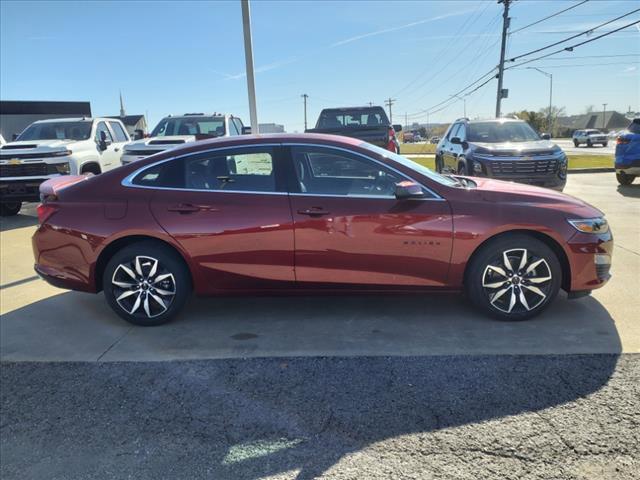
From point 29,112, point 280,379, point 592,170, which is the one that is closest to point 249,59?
point 280,379

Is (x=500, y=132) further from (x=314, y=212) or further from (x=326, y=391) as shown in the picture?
(x=326, y=391)

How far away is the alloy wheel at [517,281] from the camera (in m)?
3.98

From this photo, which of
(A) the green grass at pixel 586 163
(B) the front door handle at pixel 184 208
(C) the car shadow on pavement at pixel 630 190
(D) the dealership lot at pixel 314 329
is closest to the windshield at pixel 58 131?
(D) the dealership lot at pixel 314 329

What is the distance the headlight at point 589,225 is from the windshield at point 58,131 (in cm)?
1031

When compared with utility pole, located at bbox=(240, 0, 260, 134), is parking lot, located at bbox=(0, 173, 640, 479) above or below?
below

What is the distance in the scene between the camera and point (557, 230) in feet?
13.0

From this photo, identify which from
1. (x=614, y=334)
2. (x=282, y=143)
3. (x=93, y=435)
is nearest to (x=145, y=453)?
(x=93, y=435)

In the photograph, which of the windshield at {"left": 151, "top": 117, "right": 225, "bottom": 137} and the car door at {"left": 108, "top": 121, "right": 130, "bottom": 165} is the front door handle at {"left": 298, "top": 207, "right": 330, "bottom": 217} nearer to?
the windshield at {"left": 151, "top": 117, "right": 225, "bottom": 137}

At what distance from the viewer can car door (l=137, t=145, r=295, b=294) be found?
4.05 metres

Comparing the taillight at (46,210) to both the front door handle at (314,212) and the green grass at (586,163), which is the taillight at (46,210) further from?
the green grass at (586,163)

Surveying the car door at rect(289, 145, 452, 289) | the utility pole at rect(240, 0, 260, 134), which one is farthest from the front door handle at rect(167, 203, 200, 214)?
the utility pole at rect(240, 0, 260, 134)

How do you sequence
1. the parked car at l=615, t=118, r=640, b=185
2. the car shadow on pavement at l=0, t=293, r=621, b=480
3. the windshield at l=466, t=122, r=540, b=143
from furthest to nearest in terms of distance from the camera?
1. the parked car at l=615, t=118, r=640, b=185
2. the windshield at l=466, t=122, r=540, b=143
3. the car shadow on pavement at l=0, t=293, r=621, b=480

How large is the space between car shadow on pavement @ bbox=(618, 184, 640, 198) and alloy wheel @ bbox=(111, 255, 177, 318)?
10.7 m

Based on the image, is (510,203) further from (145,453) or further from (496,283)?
(145,453)
